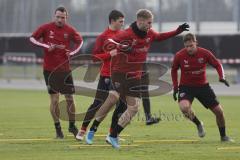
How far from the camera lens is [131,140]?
570 inches

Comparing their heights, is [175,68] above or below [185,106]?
above

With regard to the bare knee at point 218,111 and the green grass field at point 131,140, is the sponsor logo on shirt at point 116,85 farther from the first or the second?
the bare knee at point 218,111

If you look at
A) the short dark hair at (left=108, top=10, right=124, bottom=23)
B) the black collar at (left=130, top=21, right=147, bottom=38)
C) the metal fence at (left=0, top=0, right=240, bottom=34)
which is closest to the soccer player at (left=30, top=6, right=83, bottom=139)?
the short dark hair at (left=108, top=10, right=124, bottom=23)

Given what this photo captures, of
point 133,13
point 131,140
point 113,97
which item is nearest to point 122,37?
point 113,97

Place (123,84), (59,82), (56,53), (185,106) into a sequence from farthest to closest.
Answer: (59,82) → (56,53) → (185,106) → (123,84)

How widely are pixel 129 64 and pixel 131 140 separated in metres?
1.73

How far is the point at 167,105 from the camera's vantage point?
2453cm

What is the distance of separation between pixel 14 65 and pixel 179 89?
26478 millimetres

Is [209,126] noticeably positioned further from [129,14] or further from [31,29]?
[31,29]

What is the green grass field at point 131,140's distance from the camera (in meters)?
12.1

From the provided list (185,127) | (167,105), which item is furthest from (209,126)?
(167,105)

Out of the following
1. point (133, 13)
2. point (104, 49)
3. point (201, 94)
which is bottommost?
point (133, 13)

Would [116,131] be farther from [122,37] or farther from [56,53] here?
[56,53]

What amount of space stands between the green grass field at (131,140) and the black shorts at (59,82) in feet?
2.81
